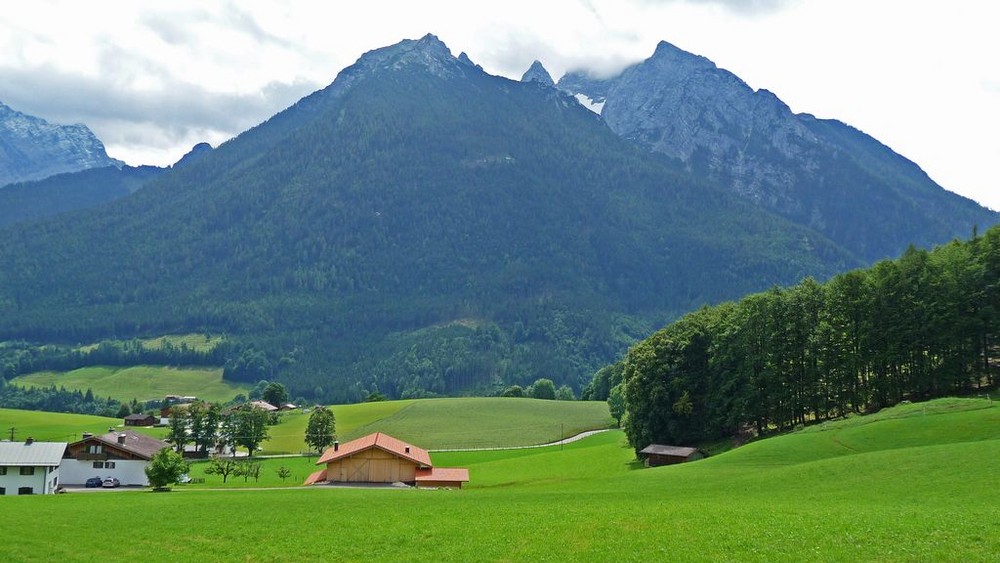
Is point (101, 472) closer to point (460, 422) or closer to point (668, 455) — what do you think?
point (668, 455)

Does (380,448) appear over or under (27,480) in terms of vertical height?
over

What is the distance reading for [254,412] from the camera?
124 metres

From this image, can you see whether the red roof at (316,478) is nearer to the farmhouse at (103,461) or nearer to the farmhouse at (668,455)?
the farmhouse at (103,461)

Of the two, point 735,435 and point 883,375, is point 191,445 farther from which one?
point 883,375

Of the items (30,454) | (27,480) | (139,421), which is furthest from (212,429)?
(139,421)

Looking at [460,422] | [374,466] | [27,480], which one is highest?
[460,422]

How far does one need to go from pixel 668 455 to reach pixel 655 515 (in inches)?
1652

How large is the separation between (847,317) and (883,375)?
6643 mm

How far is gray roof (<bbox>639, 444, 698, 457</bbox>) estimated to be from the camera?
77.3m

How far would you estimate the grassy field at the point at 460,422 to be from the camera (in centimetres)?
13162

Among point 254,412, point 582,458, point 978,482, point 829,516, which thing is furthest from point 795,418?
point 254,412

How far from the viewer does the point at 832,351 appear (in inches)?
3029

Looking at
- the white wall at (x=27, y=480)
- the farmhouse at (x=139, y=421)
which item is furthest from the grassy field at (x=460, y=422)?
the white wall at (x=27, y=480)

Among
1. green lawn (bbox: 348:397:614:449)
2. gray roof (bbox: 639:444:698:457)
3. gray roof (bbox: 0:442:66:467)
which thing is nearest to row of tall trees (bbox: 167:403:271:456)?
green lawn (bbox: 348:397:614:449)
